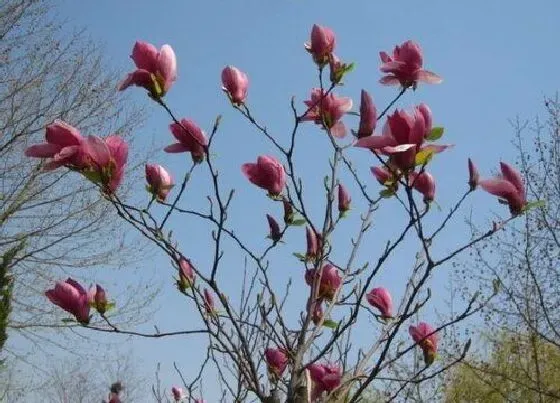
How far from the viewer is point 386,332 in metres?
1.66

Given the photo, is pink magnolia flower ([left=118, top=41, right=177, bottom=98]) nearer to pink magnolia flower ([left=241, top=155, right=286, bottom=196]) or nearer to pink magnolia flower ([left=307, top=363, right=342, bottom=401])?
pink magnolia flower ([left=241, top=155, right=286, bottom=196])

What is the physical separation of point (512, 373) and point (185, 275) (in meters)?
7.70

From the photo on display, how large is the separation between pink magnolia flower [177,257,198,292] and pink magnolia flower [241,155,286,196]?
249 mm

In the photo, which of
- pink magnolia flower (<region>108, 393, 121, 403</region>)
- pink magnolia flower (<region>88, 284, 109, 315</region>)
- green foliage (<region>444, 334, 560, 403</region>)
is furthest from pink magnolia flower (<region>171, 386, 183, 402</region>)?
green foliage (<region>444, 334, 560, 403</region>)

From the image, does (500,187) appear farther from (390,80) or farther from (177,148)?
(177,148)

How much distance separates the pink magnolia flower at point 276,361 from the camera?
1695 millimetres

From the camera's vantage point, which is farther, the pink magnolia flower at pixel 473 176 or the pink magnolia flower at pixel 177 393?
the pink magnolia flower at pixel 177 393

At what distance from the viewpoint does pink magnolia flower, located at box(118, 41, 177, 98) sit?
1.42 metres

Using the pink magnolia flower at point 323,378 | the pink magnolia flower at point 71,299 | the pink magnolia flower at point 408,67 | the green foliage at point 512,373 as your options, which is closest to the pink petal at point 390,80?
the pink magnolia flower at point 408,67

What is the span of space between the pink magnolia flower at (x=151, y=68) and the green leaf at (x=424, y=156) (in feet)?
1.86

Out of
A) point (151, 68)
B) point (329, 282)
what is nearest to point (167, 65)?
point (151, 68)

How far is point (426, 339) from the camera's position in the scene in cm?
164

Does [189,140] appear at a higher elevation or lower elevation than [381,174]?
higher

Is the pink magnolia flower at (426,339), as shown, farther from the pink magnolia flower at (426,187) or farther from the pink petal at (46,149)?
the pink petal at (46,149)
